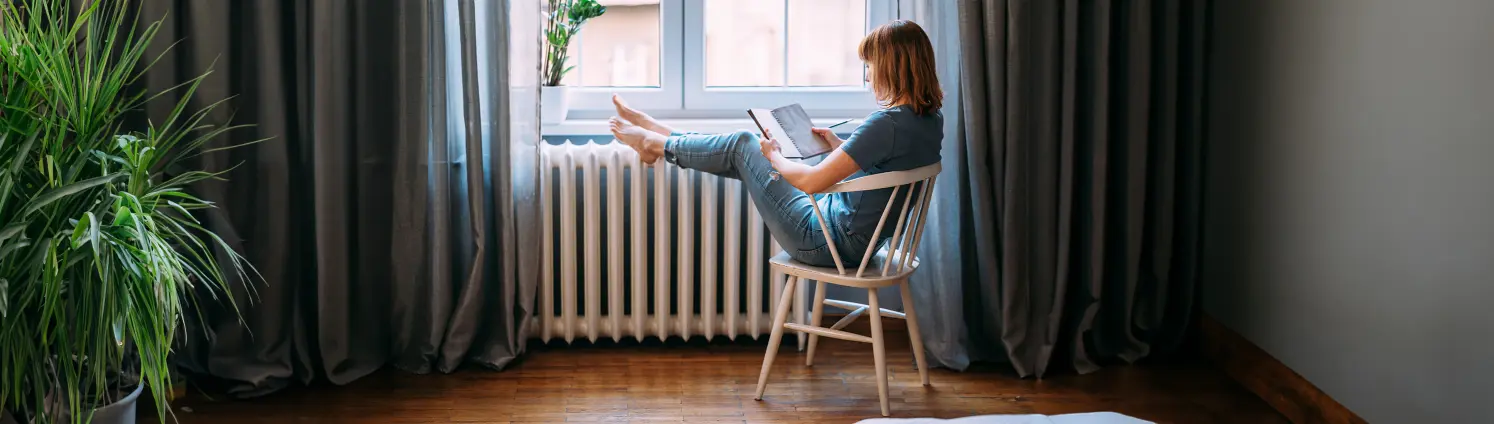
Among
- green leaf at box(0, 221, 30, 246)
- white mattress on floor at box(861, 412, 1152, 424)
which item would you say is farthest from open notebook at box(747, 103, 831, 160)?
green leaf at box(0, 221, 30, 246)

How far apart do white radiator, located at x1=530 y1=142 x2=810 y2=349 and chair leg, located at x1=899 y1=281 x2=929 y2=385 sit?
0.38 metres

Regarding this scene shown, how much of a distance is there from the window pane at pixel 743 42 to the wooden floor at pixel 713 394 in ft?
2.59

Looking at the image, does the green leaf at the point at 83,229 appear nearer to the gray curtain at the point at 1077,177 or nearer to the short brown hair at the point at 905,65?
the short brown hair at the point at 905,65

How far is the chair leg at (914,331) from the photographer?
255cm

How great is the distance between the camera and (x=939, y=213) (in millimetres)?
2822

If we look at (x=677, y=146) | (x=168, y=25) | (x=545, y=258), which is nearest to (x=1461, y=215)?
(x=677, y=146)

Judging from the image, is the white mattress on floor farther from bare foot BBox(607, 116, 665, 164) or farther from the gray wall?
bare foot BBox(607, 116, 665, 164)

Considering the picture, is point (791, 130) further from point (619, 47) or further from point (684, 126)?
point (619, 47)

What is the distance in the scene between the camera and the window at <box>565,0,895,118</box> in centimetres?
306

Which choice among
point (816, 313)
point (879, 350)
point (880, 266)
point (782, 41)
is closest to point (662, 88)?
point (782, 41)


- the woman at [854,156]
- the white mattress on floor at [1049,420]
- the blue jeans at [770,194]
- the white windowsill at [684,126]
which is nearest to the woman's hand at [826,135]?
the woman at [854,156]

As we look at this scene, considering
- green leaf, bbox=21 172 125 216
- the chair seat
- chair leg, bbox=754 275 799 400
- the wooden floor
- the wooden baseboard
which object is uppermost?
green leaf, bbox=21 172 125 216

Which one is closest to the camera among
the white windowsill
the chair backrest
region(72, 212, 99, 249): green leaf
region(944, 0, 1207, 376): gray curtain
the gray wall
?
region(72, 212, 99, 249): green leaf

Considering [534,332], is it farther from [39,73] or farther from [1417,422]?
[1417,422]
